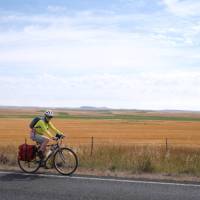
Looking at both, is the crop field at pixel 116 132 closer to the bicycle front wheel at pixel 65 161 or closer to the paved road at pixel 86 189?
the bicycle front wheel at pixel 65 161

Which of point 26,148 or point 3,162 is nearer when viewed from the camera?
point 26,148

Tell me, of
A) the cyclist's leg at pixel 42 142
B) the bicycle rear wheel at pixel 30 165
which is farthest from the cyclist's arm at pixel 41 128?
the bicycle rear wheel at pixel 30 165

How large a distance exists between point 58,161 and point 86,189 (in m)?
2.36

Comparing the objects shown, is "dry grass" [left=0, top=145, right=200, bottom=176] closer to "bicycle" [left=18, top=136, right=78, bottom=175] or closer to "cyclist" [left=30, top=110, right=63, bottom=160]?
"bicycle" [left=18, top=136, right=78, bottom=175]

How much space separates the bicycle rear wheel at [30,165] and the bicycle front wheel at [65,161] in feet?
1.81

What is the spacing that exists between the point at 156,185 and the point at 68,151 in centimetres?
267

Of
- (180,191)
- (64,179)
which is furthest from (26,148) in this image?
(180,191)

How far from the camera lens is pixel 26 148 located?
36.6 feet

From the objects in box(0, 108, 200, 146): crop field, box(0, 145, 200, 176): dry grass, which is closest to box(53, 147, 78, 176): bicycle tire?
box(0, 145, 200, 176): dry grass

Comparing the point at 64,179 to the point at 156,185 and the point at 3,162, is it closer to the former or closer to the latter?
the point at 156,185

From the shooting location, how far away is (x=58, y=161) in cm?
1086

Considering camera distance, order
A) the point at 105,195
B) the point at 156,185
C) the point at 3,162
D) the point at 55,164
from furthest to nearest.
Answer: the point at 3,162 → the point at 55,164 → the point at 156,185 → the point at 105,195

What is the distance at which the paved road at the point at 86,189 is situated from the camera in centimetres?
799

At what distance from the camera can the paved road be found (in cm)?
799
